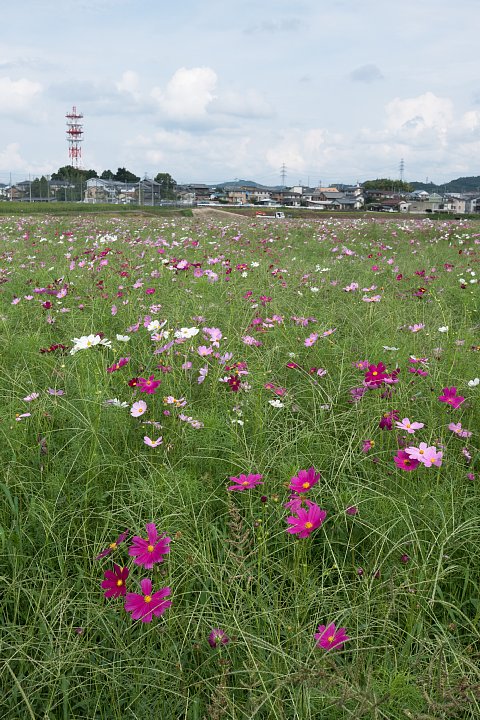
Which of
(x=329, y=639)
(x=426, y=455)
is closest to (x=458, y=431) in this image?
(x=426, y=455)

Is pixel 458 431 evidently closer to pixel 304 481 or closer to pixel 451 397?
pixel 451 397

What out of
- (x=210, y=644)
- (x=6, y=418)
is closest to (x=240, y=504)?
(x=210, y=644)

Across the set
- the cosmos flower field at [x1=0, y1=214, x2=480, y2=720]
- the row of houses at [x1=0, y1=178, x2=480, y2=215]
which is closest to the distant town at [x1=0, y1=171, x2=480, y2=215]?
the row of houses at [x1=0, y1=178, x2=480, y2=215]

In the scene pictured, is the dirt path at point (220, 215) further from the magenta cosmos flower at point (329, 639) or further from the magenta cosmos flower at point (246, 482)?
the magenta cosmos flower at point (329, 639)

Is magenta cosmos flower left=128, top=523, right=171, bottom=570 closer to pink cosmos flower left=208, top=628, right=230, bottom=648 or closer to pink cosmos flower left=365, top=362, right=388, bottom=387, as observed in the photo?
pink cosmos flower left=208, top=628, right=230, bottom=648

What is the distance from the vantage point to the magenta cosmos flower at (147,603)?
96cm

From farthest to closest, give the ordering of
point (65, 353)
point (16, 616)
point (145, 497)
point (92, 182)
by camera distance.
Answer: point (92, 182)
point (65, 353)
point (145, 497)
point (16, 616)

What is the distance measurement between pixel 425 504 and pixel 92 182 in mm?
79702

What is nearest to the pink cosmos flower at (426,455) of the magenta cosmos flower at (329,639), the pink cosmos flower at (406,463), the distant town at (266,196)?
the pink cosmos flower at (406,463)

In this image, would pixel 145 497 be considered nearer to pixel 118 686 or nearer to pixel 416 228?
pixel 118 686

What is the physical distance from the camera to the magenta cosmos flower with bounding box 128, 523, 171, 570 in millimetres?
1006

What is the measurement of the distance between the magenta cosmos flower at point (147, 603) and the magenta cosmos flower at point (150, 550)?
0.04 m

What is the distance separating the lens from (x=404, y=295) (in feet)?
14.1

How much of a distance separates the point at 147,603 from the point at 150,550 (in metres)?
0.09
